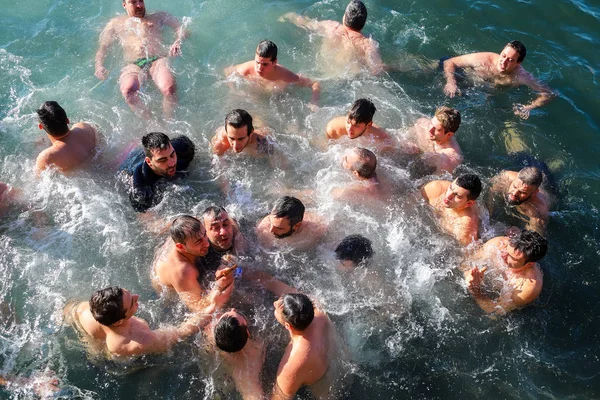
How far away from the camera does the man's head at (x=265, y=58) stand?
709 centimetres

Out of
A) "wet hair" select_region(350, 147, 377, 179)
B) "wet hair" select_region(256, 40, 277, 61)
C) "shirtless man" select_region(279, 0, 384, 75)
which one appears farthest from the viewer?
"shirtless man" select_region(279, 0, 384, 75)

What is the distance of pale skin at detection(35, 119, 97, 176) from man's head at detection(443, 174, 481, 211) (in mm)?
4837

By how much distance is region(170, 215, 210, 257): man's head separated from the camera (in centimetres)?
482

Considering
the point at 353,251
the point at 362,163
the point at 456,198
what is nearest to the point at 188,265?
the point at 353,251

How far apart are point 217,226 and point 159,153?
121cm

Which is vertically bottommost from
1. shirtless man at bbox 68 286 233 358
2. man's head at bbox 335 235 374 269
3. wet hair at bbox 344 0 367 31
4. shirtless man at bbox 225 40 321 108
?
shirtless man at bbox 68 286 233 358

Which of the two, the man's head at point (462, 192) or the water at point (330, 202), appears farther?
the man's head at point (462, 192)

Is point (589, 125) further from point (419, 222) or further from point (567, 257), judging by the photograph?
point (419, 222)

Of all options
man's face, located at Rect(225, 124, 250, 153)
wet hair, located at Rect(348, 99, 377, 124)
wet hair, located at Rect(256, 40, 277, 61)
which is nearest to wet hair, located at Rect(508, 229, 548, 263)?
wet hair, located at Rect(348, 99, 377, 124)

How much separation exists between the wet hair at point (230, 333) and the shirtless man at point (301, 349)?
16.3 inches

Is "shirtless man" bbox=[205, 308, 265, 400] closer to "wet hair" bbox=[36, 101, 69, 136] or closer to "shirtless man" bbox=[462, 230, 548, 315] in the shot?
"shirtless man" bbox=[462, 230, 548, 315]

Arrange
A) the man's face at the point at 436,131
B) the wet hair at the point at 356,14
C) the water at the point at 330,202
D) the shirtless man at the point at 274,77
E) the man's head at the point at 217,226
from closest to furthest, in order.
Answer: the water at the point at 330,202 → the man's head at the point at 217,226 → the man's face at the point at 436,131 → the shirtless man at the point at 274,77 → the wet hair at the point at 356,14

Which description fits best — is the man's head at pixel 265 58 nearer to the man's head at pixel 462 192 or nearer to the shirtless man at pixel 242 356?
the man's head at pixel 462 192

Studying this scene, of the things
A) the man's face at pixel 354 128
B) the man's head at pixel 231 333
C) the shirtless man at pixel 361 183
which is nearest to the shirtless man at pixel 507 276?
the shirtless man at pixel 361 183
